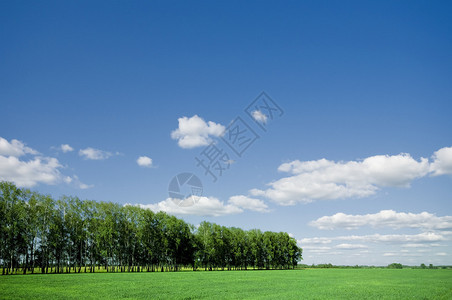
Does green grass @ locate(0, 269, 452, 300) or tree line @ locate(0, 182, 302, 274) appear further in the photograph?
tree line @ locate(0, 182, 302, 274)

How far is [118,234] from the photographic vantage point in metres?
88.1

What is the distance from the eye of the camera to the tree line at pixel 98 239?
67500mm

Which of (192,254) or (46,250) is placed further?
(192,254)

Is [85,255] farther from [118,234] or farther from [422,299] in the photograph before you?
[422,299]

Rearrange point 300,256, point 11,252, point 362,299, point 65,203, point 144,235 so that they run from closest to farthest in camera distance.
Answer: point 362,299
point 11,252
point 65,203
point 144,235
point 300,256

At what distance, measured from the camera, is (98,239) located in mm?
82688

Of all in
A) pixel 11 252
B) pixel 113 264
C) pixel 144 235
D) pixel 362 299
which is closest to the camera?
pixel 362 299

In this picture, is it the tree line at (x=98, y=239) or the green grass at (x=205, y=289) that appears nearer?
the green grass at (x=205, y=289)

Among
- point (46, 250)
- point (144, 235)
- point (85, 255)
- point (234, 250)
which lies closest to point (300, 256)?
point (234, 250)

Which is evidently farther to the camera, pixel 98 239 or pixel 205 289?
pixel 98 239

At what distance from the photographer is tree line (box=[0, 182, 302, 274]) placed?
67.5 m

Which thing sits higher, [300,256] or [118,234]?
[118,234]

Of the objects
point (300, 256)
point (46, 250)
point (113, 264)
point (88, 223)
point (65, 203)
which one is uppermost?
point (65, 203)

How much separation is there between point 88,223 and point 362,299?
7574 cm
